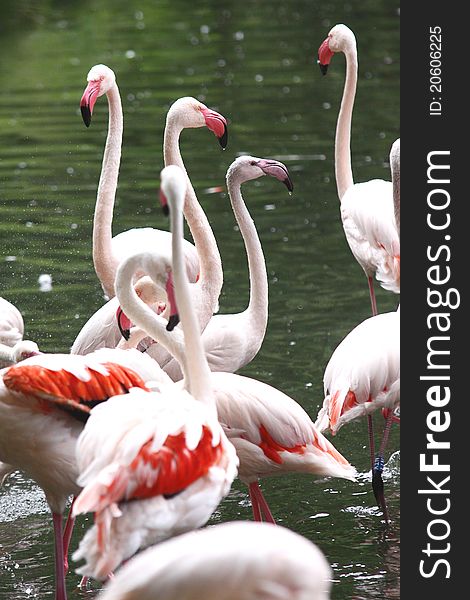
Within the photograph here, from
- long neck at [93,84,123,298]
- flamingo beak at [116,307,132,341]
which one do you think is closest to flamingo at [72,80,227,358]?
long neck at [93,84,123,298]

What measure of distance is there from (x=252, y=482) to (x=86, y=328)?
1085 mm

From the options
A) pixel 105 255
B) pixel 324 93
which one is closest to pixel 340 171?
pixel 105 255

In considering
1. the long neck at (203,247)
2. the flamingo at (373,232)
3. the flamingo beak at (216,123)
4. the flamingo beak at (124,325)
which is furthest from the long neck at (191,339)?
the flamingo at (373,232)

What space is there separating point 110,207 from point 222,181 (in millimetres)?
4280

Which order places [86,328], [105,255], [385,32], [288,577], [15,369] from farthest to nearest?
1. [385,32]
2. [105,255]
3. [86,328]
4. [15,369]
5. [288,577]

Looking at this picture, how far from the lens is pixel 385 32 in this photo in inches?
684

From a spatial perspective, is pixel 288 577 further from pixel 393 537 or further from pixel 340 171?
pixel 340 171

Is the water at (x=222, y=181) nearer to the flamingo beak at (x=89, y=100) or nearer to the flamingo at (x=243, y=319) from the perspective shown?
the flamingo at (x=243, y=319)

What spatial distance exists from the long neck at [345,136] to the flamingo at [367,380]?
1.84 meters

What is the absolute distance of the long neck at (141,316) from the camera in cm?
404

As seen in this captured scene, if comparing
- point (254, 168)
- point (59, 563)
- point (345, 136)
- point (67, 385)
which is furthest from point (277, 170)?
point (59, 563)

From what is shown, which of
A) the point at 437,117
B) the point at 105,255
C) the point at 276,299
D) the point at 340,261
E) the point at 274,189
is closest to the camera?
the point at 437,117

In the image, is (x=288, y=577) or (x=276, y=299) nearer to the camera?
(x=288, y=577)

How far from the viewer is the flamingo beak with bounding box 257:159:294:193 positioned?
16.4ft
